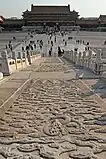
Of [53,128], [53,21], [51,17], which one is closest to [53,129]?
[53,128]

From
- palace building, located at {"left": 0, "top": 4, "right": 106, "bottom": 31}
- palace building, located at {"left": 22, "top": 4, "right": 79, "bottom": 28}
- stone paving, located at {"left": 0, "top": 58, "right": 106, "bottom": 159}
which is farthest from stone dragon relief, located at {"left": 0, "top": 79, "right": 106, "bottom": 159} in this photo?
palace building, located at {"left": 22, "top": 4, "right": 79, "bottom": 28}

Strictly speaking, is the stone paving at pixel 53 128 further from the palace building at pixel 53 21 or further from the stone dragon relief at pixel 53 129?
the palace building at pixel 53 21

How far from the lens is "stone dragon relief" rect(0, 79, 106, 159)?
3555mm

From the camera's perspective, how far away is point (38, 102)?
6.20 metres

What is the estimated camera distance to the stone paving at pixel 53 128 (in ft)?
11.7

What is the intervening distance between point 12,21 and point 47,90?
92.4m

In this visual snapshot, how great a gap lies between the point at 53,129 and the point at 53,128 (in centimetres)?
5

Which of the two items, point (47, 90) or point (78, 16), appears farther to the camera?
point (78, 16)

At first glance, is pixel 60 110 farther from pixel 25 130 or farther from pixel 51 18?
pixel 51 18

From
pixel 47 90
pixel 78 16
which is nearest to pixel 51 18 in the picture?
pixel 78 16

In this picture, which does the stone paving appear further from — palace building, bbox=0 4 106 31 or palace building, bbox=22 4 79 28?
palace building, bbox=22 4 79 28

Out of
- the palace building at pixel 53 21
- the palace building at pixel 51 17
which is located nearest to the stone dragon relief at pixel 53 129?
the palace building at pixel 53 21

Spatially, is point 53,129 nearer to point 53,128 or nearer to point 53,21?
point 53,128

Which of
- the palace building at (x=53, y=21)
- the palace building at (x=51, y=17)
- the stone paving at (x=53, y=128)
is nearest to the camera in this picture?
the stone paving at (x=53, y=128)
